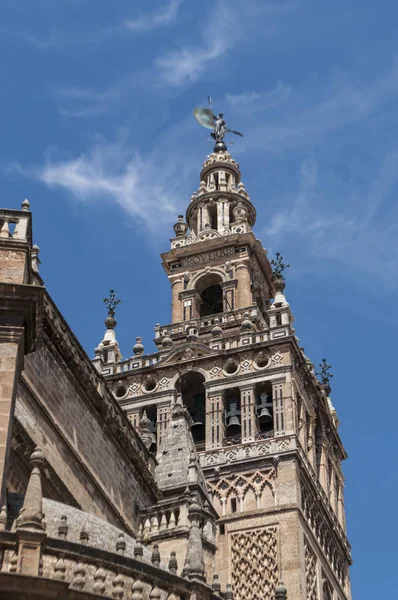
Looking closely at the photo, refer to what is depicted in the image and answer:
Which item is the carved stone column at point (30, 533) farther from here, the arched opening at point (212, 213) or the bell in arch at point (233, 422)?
the arched opening at point (212, 213)

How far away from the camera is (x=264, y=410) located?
37.8m

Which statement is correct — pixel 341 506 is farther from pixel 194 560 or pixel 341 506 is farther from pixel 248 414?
pixel 194 560

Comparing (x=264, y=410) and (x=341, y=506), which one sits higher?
(x=264, y=410)

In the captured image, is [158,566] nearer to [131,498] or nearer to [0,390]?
[0,390]

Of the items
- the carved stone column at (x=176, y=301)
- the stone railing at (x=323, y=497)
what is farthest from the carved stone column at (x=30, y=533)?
the carved stone column at (x=176, y=301)

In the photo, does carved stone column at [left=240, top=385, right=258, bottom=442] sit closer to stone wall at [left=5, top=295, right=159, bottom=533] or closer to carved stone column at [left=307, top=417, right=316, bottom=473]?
carved stone column at [left=307, top=417, right=316, bottom=473]

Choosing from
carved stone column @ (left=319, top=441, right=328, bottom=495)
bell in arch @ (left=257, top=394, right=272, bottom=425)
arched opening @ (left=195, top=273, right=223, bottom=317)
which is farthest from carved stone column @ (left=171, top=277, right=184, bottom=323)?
carved stone column @ (left=319, top=441, right=328, bottom=495)

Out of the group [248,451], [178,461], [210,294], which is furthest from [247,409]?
[178,461]

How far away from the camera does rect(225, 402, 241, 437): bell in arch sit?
124 feet

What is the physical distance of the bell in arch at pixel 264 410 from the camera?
37.7 m

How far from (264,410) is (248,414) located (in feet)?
2.01

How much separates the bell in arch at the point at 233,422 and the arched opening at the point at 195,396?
100 cm

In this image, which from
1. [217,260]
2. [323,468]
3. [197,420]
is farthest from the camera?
[217,260]

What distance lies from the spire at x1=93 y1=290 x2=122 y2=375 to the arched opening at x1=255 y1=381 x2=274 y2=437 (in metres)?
5.54
